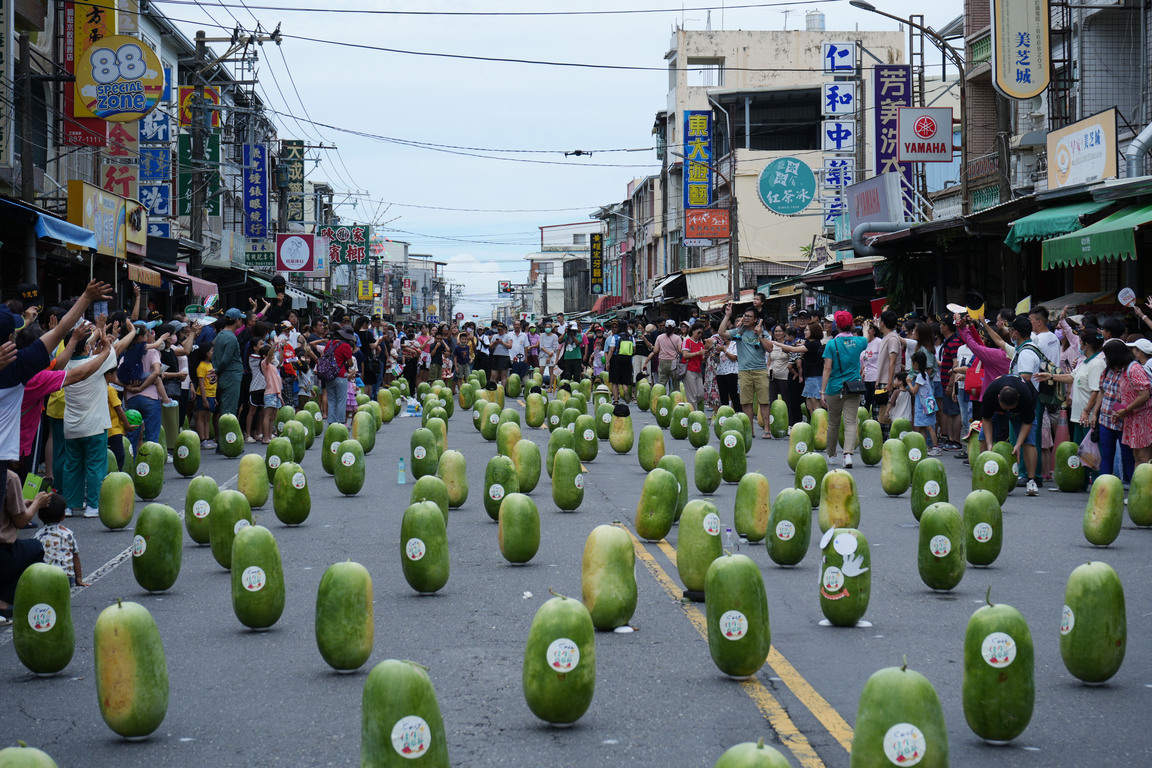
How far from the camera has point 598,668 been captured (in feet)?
19.4

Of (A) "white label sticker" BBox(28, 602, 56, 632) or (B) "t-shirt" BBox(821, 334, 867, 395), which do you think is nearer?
(A) "white label sticker" BBox(28, 602, 56, 632)

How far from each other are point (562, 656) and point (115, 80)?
19007mm

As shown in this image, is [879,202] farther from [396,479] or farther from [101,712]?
[101,712]

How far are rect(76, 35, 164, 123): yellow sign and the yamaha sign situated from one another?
1501 cm

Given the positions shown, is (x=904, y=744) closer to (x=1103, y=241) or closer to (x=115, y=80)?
(x=1103, y=241)

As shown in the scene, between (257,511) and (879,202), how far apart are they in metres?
18.6

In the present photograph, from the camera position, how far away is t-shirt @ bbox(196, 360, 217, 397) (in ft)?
54.6

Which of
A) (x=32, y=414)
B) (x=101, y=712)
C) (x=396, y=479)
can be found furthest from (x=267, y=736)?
(x=396, y=479)

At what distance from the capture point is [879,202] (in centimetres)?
2636

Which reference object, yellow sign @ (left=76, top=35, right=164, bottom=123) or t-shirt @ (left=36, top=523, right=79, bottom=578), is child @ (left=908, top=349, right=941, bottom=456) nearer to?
t-shirt @ (left=36, top=523, right=79, bottom=578)

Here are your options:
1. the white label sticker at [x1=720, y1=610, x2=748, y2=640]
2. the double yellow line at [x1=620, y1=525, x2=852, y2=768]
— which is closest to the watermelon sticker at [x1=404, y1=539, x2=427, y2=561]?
the double yellow line at [x1=620, y1=525, x2=852, y2=768]

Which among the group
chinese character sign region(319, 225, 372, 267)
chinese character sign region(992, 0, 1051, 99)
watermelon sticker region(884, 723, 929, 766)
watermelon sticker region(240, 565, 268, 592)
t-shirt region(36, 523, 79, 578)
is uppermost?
chinese character sign region(319, 225, 372, 267)

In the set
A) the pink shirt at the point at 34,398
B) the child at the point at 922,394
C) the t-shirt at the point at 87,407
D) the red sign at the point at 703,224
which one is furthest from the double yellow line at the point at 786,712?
the red sign at the point at 703,224

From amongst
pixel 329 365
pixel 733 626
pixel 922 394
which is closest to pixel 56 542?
pixel 733 626
